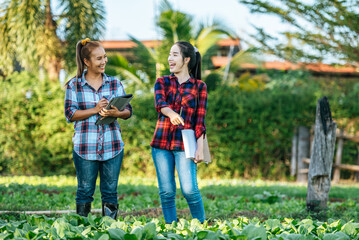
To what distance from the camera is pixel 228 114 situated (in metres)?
11.4

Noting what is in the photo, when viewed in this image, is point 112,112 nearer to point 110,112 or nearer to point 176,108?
point 110,112

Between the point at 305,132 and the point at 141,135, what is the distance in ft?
14.5

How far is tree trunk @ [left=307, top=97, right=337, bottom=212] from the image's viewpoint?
216 inches

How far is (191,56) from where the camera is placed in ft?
12.5

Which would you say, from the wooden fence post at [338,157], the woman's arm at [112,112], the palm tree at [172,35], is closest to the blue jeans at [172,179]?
the woman's arm at [112,112]

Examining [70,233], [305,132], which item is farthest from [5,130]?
[70,233]

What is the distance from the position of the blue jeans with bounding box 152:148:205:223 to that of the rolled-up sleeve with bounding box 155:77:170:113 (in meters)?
0.38

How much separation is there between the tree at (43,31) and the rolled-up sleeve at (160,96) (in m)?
10.1

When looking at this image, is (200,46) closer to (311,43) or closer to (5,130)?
(311,43)

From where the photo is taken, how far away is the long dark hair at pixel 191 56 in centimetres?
376

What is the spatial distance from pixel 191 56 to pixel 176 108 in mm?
502

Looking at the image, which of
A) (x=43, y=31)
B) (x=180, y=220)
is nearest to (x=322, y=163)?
(x=180, y=220)

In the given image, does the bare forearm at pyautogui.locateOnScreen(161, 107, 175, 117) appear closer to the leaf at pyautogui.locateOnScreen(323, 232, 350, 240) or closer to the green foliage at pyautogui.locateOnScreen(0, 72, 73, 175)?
the leaf at pyautogui.locateOnScreen(323, 232, 350, 240)

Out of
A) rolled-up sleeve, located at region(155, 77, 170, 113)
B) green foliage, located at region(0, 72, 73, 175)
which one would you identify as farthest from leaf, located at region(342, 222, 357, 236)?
green foliage, located at region(0, 72, 73, 175)
